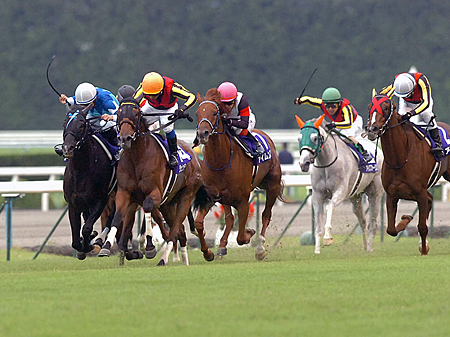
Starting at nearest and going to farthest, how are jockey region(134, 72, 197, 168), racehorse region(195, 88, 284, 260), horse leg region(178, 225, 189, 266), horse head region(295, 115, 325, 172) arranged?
jockey region(134, 72, 197, 168) < racehorse region(195, 88, 284, 260) < horse leg region(178, 225, 189, 266) < horse head region(295, 115, 325, 172)

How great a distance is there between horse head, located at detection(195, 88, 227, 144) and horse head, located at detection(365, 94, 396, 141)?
4.45 feet

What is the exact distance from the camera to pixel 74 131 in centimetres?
894

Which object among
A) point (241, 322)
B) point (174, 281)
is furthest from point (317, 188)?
point (241, 322)

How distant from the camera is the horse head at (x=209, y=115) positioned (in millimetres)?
9148

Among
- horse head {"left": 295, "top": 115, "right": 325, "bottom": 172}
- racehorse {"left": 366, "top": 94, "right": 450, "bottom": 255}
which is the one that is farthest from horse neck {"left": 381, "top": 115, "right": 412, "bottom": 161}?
horse head {"left": 295, "top": 115, "right": 325, "bottom": 172}

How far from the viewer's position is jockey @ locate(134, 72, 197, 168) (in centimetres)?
923

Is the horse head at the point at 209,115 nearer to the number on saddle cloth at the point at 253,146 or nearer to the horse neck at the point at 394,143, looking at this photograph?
the number on saddle cloth at the point at 253,146

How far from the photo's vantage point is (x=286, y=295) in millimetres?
6625

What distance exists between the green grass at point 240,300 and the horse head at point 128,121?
110cm

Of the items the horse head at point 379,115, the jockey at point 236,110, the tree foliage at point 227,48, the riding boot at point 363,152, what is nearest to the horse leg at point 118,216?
the jockey at point 236,110

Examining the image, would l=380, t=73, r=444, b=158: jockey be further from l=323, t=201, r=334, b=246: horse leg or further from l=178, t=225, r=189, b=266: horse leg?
l=178, t=225, r=189, b=266: horse leg

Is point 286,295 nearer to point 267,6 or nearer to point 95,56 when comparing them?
point 95,56

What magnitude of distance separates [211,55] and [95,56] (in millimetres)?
3488

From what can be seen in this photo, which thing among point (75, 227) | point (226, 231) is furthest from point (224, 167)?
point (75, 227)
